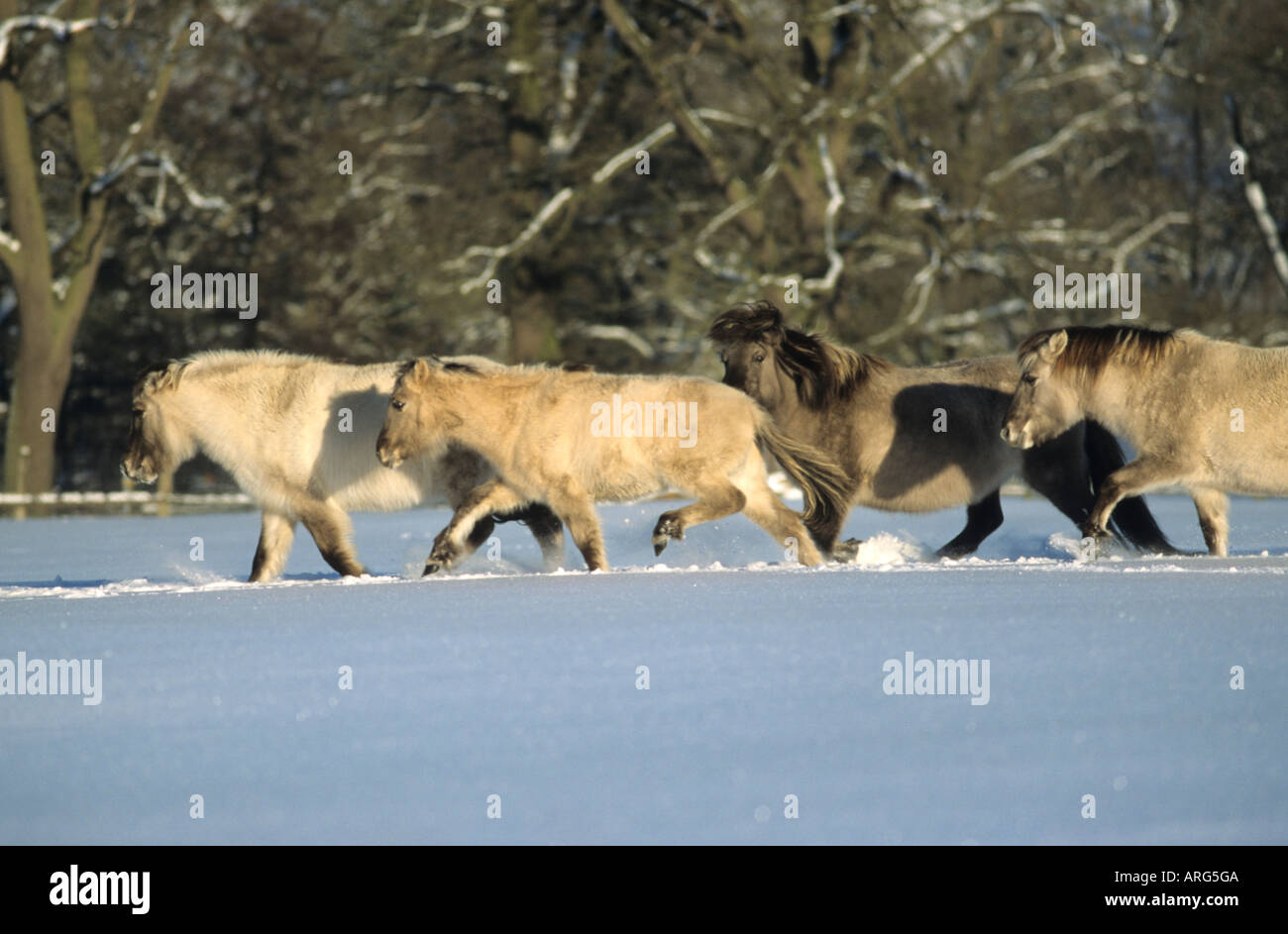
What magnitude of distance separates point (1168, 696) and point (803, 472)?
4.87 meters

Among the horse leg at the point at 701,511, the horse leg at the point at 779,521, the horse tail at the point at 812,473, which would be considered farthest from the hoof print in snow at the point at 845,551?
the horse leg at the point at 701,511

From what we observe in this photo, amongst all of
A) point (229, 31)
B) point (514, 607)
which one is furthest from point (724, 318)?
point (229, 31)

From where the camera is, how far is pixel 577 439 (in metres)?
9.52

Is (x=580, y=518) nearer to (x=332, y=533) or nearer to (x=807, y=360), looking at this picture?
(x=332, y=533)

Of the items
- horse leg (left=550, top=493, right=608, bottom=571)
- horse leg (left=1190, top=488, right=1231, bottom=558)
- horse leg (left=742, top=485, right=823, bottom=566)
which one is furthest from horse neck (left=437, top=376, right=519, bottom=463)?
horse leg (left=1190, top=488, right=1231, bottom=558)

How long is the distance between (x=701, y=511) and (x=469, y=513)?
56.1 inches

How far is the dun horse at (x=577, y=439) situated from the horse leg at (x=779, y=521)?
285 millimetres

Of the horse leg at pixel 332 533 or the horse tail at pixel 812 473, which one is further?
the horse tail at pixel 812 473

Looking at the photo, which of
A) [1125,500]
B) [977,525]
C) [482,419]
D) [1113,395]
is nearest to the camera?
[482,419]

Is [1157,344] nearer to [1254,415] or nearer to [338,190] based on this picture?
[1254,415]

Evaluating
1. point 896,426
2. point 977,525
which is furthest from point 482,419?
point 977,525

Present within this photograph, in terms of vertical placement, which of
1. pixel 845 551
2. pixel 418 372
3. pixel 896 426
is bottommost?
pixel 845 551

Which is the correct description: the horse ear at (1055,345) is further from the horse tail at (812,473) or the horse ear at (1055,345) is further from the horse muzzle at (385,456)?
the horse muzzle at (385,456)

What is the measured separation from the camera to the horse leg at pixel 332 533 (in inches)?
390
